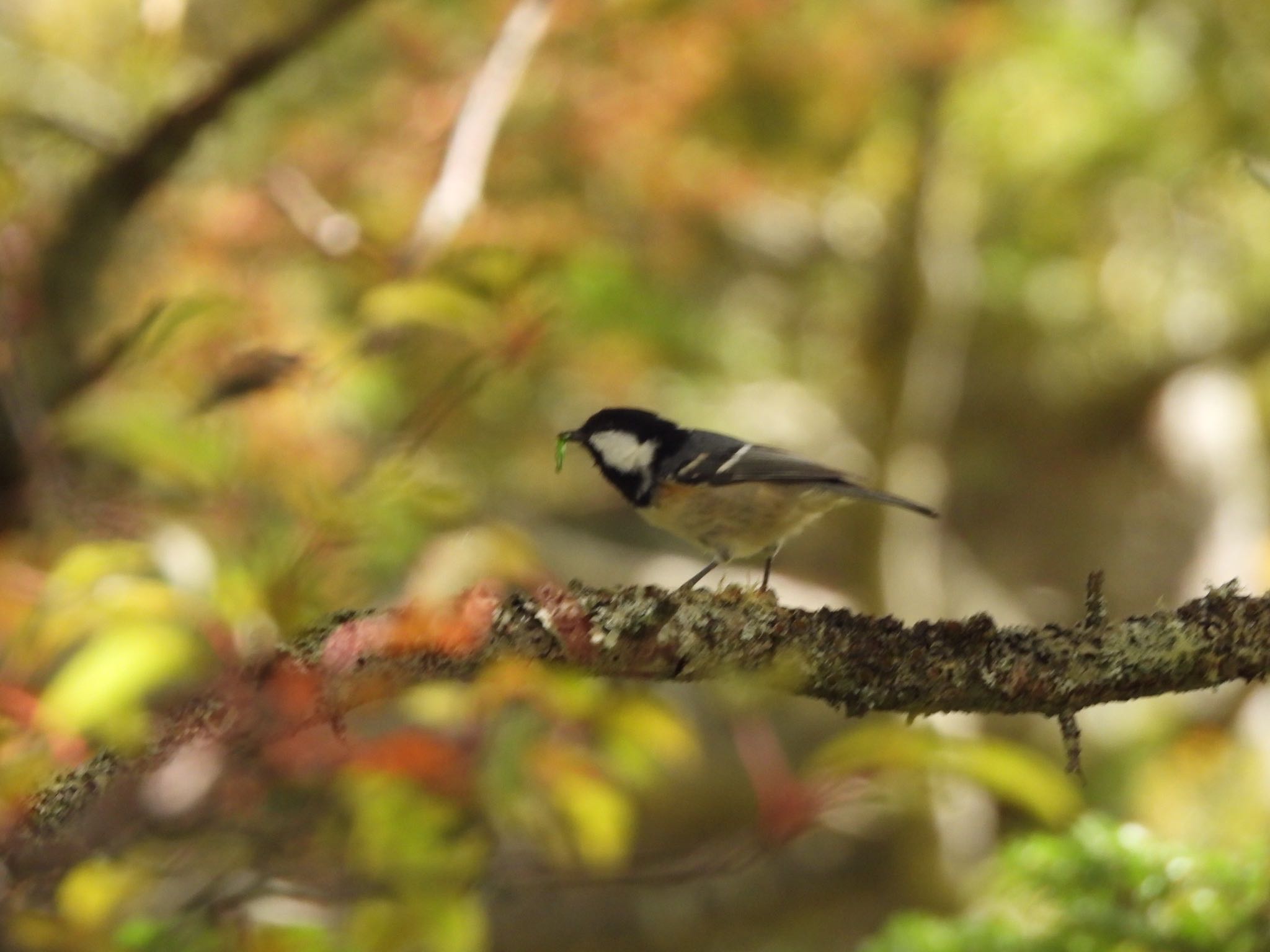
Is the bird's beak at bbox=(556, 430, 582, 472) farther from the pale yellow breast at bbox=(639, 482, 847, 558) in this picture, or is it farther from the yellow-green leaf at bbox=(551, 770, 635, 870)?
the yellow-green leaf at bbox=(551, 770, 635, 870)

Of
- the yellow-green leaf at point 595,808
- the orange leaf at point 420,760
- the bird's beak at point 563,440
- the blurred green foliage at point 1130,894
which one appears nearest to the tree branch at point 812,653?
the blurred green foliage at point 1130,894

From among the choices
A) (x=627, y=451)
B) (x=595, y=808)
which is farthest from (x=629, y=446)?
(x=595, y=808)

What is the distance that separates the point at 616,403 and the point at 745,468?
1.96 meters

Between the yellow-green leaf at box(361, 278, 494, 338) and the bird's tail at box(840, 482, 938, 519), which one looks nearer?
the yellow-green leaf at box(361, 278, 494, 338)

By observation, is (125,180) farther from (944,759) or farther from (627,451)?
(944,759)

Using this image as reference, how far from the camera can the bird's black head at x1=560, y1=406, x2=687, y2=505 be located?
9.00ft

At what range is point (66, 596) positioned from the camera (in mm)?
1984

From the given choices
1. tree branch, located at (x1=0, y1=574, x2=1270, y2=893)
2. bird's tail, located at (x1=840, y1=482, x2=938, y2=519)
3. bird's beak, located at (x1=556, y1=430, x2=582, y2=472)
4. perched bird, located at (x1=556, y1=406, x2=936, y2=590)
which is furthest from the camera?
perched bird, located at (x1=556, y1=406, x2=936, y2=590)

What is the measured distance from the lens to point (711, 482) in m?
2.68

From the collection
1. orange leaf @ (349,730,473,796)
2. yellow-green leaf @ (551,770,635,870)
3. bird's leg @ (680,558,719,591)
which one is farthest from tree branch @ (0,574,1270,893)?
yellow-green leaf @ (551,770,635,870)

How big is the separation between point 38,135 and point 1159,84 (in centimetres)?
371

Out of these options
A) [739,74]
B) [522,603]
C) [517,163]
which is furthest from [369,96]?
[522,603]

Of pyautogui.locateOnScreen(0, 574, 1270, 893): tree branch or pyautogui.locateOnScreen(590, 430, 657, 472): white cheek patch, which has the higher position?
pyautogui.locateOnScreen(590, 430, 657, 472): white cheek patch

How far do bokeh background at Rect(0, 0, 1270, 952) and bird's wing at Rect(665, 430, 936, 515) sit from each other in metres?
0.37
